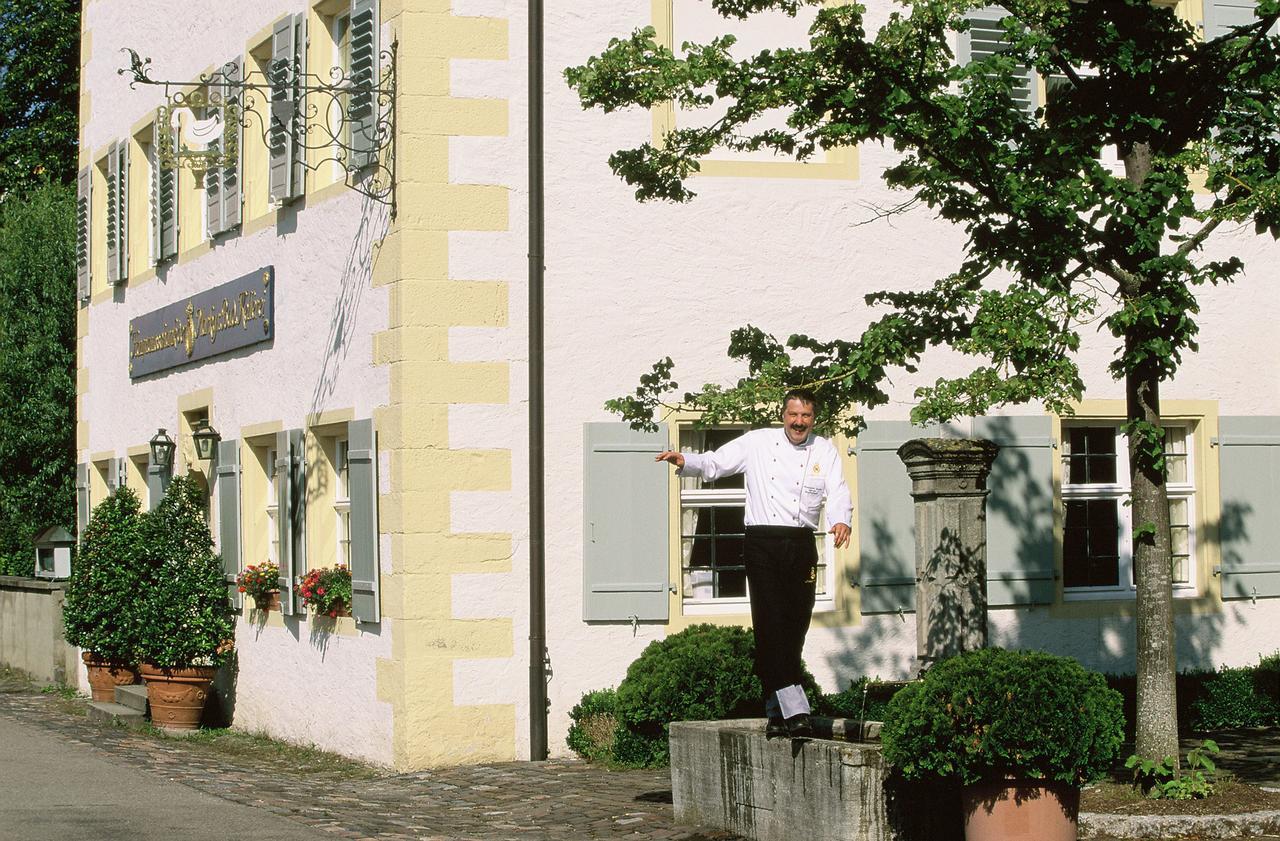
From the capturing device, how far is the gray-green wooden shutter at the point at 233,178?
15.7 m

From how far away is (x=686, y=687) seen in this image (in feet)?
37.3

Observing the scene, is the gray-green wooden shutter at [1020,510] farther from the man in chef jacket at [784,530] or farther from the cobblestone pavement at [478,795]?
the man in chef jacket at [784,530]

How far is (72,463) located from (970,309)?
1949 cm

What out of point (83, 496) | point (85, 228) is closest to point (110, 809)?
point (83, 496)

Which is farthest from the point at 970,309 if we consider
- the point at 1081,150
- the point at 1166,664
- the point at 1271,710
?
the point at 1271,710

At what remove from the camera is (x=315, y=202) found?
14133 millimetres

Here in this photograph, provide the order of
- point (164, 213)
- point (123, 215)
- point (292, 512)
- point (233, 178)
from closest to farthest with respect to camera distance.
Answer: point (292, 512), point (233, 178), point (164, 213), point (123, 215)

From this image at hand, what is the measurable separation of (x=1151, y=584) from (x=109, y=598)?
31.2 ft

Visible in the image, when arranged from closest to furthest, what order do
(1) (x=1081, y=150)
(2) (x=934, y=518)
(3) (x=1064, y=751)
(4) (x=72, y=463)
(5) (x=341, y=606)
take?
1. (3) (x=1064, y=751)
2. (1) (x=1081, y=150)
3. (2) (x=934, y=518)
4. (5) (x=341, y=606)
5. (4) (x=72, y=463)

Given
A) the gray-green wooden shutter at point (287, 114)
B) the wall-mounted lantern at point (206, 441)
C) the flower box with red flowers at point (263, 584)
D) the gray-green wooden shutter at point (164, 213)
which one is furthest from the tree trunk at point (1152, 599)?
the gray-green wooden shutter at point (164, 213)

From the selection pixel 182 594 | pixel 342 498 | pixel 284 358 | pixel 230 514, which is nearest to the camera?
pixel 342 498

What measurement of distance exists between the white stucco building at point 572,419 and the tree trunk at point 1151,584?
3.82 meters

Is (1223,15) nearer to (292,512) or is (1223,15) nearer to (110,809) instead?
(292,512)

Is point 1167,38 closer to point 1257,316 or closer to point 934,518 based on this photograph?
point 934,518
